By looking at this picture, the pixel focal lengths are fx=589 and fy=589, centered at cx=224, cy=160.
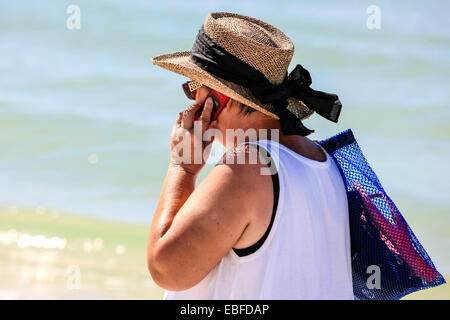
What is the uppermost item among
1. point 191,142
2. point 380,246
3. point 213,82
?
point 213,82

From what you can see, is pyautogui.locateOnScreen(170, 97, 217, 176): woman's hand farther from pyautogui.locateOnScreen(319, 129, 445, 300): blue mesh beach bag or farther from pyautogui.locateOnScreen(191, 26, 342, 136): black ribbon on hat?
pyautogui.locateOnScreen(319, 129, 445, 300): blue mesh beach bag

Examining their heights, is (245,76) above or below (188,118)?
above

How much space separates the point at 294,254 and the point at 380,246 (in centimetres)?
46

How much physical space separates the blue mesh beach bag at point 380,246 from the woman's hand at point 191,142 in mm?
522

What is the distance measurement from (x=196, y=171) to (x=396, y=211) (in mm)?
760

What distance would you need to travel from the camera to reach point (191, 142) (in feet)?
6.75

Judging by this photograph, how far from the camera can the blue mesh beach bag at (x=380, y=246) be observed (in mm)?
2137

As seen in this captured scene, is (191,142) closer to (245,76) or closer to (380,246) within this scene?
(245,76)

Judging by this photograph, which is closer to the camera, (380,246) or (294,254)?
(294,254)

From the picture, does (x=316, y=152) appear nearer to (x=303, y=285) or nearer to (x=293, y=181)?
(x=293, y=181)

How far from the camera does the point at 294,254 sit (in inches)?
72.7

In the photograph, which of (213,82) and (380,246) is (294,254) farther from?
(213,82)

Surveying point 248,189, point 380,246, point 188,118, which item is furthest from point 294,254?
point 188,118
